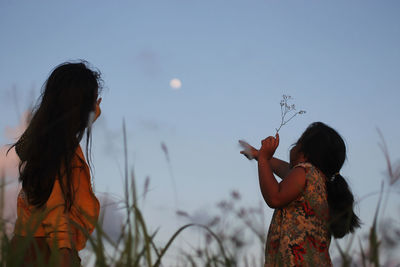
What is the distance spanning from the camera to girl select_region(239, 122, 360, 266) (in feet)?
11.2

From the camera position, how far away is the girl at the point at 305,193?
3422 millimetres

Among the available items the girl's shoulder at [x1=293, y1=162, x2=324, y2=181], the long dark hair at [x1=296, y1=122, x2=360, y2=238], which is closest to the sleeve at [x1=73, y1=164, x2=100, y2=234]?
the girl's shoulder at [x1=293, y1=162, x2=324, y2=181]

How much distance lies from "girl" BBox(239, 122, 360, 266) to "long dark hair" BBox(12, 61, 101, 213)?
1.36 metres

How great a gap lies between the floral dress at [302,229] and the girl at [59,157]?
143cm

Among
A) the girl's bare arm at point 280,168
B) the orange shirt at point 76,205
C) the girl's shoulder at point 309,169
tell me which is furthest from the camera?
the girl's bare arm at point 280,168

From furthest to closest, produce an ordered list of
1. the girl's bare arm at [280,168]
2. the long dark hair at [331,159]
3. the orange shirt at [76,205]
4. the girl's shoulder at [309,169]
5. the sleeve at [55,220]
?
the girl's bare arm at [280,168], the long dark hair at [331,159], the girl's shoulder at [309,169], the orange shirt at [76,205], the sleeve at [55,220]

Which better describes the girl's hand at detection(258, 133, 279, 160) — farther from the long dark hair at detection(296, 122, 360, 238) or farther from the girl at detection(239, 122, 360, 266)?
the long dark hair at detection(296, 122, 360, 238)

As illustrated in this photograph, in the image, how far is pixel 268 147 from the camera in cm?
365

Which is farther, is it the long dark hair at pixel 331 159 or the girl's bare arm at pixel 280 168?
the girl's bare arm at pixel 280 168

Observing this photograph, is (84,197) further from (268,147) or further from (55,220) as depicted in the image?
(268,147)

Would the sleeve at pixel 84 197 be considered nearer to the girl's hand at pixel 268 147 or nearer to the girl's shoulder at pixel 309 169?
the girl's hand at pixel 268 147

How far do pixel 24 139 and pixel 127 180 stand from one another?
1.52 meters

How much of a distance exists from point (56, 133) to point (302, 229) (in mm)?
1811

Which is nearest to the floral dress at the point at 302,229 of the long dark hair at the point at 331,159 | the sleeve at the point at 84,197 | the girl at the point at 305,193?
the girl at the point at 305,193
